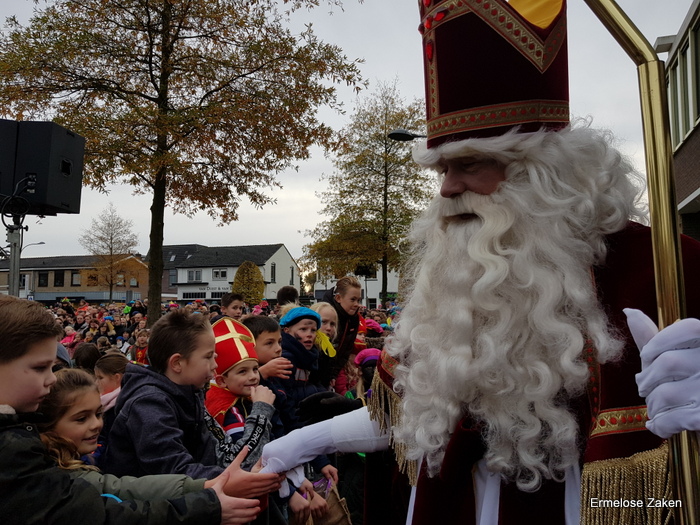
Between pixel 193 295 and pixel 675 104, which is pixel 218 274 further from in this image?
pixel 675 104

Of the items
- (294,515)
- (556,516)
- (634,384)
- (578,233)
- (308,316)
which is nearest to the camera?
(634,384)

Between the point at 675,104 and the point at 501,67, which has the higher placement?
the point at 675,104

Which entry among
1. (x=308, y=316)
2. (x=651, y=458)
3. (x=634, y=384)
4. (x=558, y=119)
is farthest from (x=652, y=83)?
(x=308, y=316)

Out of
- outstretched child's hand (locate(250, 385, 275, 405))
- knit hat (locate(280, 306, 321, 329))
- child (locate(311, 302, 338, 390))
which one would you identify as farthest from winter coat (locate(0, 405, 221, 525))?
child (locate(311, 302, 338, 390))

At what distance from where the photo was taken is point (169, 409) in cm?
272

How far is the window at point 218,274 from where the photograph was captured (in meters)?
60.9

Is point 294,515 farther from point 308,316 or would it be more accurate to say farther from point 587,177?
point 587,177

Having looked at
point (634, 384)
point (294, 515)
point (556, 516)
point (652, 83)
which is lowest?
point (294, 515)

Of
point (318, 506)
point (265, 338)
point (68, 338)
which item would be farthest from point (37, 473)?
point (68, 338)

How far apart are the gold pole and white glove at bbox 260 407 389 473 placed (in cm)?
95

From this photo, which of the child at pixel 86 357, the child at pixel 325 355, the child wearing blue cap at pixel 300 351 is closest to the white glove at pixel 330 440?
the child wearing blue cap at pixel 300 351

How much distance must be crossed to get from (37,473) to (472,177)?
1.62 m

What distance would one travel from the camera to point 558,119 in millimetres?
1786

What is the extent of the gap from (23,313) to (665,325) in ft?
6.31
